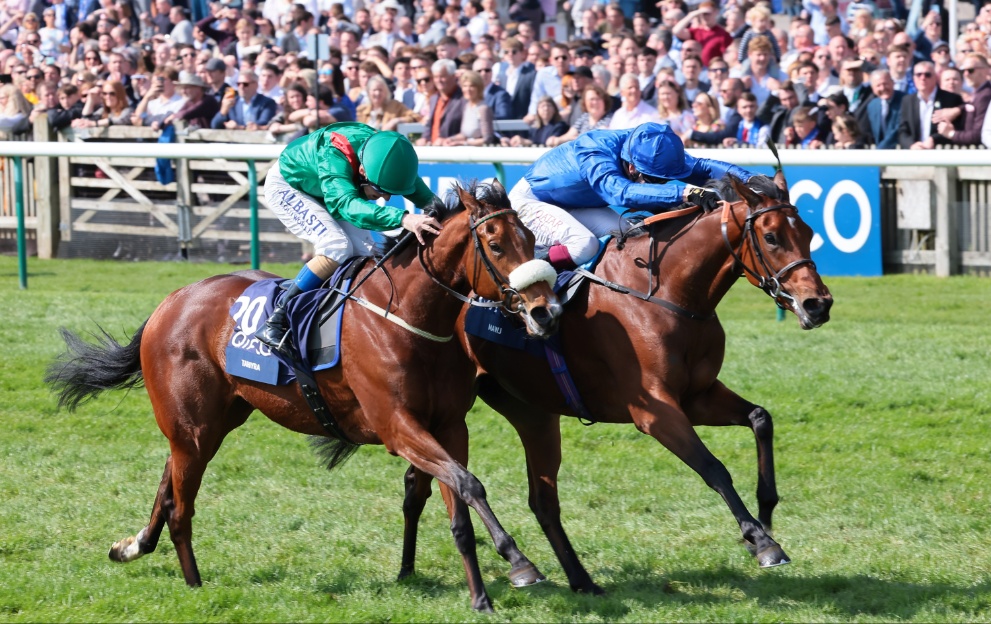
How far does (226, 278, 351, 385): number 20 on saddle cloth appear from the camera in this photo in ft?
17.0

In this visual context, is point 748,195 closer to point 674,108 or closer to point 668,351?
point 668,351

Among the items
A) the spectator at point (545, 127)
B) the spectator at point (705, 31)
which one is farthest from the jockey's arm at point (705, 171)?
the spectator at point (705, 31)

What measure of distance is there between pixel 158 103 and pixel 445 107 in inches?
140

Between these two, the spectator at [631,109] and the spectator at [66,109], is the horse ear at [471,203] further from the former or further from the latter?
the spectator at [66,109]

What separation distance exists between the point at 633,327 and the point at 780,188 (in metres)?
0.76

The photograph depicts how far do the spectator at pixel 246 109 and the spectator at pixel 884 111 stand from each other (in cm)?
567

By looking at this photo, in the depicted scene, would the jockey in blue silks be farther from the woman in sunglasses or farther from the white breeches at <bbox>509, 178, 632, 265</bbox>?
the woman in sunglasses

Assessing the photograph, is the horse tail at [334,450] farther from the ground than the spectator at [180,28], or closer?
closer

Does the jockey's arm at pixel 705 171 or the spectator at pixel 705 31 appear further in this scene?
the spectator at pixel 705 31

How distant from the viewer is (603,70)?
42.1ft

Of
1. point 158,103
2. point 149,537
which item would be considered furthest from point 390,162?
point 158,103

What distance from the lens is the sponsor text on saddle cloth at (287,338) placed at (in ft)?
17.0

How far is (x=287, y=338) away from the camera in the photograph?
522cm

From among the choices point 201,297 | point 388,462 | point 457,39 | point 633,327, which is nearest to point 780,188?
point 633,327
